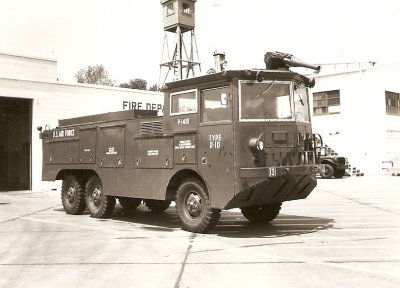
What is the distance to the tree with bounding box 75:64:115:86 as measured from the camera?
65062 millimetres

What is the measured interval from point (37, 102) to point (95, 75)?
4323 centimetres

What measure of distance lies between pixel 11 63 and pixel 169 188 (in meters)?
17.7

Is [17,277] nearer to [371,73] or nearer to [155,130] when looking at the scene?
[155,130]

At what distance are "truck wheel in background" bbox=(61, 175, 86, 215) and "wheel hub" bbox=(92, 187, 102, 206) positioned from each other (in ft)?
2.07

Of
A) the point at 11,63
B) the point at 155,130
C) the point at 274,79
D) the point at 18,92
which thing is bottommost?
the point at 155,130

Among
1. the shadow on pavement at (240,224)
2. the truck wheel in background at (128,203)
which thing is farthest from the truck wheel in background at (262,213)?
the truck wheel in background at (128,203)

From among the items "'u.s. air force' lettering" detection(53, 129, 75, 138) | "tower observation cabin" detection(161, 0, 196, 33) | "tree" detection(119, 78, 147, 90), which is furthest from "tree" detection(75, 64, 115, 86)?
"'u.s. air force' lettering" detection(53, 129, 75, 138)

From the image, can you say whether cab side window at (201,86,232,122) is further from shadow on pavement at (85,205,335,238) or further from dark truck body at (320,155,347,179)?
dark truck body at (320,155,347,179)

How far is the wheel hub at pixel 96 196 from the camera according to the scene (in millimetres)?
11834

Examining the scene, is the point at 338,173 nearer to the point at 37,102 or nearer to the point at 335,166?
the point at 335,166

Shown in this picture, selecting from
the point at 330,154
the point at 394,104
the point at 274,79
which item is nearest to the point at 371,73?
the point at 394,104

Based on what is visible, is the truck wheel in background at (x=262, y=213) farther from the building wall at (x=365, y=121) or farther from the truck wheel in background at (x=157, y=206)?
the building wall at (x=365, y=121)

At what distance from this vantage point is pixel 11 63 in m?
24.0

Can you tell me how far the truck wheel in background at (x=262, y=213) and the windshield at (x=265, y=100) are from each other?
2.47 metres
